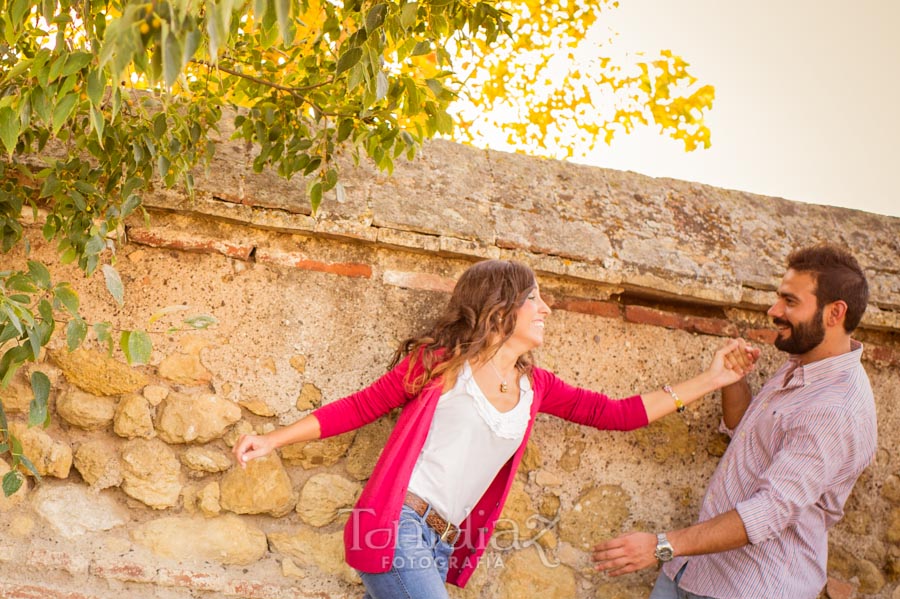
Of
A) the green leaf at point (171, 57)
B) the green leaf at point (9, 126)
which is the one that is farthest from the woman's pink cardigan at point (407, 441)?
the green leaf at point (171, 57)

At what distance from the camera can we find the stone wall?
274 centimetres

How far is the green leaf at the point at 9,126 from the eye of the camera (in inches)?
74.2

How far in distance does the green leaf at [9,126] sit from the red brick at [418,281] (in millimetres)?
1372

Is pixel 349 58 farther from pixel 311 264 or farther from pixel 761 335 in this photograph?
pixel 761 335

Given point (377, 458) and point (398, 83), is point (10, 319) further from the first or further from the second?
point (377, 458)

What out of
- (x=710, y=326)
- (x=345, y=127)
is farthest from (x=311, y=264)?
(x=710, y=326)

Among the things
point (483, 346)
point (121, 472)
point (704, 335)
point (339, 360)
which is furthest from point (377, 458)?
point (704, 335)

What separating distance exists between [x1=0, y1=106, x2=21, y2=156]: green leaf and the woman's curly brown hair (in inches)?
52.7

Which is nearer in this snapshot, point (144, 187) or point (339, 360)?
point (144, 187)

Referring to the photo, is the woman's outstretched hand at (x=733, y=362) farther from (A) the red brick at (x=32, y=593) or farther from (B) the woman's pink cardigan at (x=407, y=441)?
(A) the red brick at (x=32, y=593)

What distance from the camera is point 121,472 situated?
2.75 m

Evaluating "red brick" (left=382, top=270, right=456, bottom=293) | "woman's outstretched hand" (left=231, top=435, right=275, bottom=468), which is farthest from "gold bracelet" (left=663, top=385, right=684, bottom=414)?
"woman's outstretched hand" (left=231, top=435, right=275, bottom=468)

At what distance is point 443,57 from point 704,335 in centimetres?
156

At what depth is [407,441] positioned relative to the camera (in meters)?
2.61
